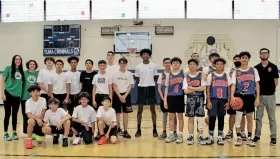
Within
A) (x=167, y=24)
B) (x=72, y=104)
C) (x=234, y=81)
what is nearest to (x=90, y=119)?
(x=72, y=104)

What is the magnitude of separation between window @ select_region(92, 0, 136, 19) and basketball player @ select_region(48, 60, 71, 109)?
614cm

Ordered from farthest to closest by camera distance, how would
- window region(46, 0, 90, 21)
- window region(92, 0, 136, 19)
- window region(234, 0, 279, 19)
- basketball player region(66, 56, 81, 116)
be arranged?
window region(46, 0, 90, 21), window region(92, 0, 136, 19), window region(234, 0, 279, 19), basketball player region(66, 56, 81, 116)

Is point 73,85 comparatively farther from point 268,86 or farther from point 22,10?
point 22,10

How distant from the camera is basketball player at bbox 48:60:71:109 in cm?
551

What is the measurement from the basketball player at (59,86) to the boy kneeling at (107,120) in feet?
2.47

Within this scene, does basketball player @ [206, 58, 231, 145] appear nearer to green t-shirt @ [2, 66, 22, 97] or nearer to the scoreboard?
green t-shirt @ [2, 66, 22, 97]

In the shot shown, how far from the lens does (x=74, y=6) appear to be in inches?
450

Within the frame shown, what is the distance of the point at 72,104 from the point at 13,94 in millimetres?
1003

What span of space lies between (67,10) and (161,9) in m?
3.41

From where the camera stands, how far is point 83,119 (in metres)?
5.14

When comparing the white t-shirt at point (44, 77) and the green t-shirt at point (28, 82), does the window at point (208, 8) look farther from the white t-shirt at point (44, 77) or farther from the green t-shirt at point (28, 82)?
the green t-shirt at point (28, 82)

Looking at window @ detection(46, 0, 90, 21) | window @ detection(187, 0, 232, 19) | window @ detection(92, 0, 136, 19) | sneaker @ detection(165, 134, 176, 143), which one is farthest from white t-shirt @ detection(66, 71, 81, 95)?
window @ detection(187, 0, 232, 19)

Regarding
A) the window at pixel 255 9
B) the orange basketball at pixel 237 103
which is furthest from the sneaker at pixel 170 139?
the window at pixel 255 9

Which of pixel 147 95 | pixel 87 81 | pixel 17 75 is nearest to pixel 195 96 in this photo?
pixel 147 95
